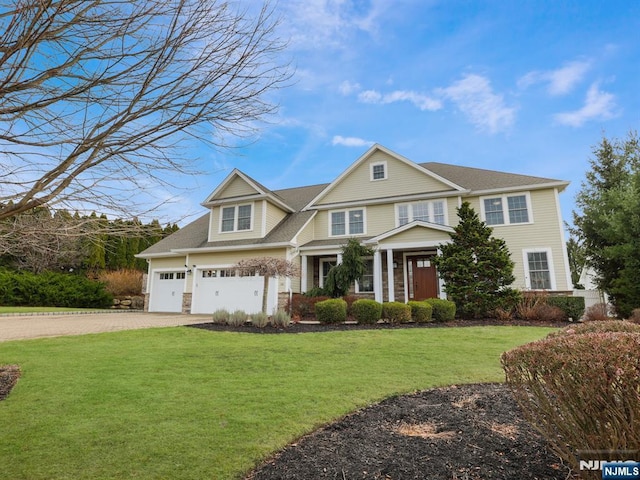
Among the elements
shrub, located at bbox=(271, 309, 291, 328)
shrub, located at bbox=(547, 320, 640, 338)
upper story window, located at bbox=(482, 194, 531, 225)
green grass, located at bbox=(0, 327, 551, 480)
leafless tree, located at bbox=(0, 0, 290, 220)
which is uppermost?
upper story window, located at bbox=(482, 194, 531, 225)

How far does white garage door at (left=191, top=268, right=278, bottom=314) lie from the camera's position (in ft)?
52.5

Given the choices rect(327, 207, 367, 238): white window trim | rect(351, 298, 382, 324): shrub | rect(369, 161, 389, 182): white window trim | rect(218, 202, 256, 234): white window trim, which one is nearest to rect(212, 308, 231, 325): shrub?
rect(351, 298, 382, 324): shrub

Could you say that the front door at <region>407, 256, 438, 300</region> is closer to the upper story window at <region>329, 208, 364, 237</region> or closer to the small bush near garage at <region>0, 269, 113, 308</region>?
the upper story window at <region>329, 208, 364, 237</region>

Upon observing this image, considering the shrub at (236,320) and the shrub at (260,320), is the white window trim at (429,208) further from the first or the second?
the shrub at (236,320)

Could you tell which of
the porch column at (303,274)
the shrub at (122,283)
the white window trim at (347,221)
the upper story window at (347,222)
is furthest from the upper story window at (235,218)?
the shrub at (122,283)

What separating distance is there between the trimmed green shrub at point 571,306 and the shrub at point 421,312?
4754mm

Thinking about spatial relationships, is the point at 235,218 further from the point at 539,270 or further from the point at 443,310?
the point at 539,270

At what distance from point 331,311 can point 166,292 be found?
11.6 meters

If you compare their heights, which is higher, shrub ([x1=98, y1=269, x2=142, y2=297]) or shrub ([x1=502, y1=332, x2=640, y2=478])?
shrub ([x1=98, y1=269, x2=142, y2=297])

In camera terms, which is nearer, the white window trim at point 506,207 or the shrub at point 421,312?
the shrub at point 421,312

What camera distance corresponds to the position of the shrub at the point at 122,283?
24.1 m

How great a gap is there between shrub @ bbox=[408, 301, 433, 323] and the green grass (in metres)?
2.77

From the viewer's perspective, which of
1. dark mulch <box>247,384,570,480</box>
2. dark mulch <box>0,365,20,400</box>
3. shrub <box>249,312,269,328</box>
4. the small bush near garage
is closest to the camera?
dark mulch <box>247,384,570,480</box>

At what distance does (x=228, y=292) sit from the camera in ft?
55.4
